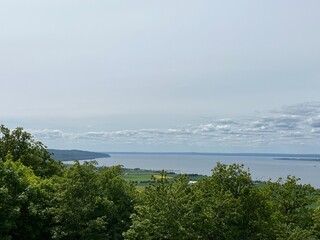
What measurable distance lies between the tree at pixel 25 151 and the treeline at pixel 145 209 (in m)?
14.3

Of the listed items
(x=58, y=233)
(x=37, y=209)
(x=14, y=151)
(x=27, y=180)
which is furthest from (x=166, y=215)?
(x=14, y=151)

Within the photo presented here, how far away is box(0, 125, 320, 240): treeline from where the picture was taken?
72.2 ft

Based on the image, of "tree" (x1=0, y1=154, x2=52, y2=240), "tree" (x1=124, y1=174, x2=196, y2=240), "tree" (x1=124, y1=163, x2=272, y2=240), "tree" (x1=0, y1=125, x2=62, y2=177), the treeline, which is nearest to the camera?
"tree" (x1=124, y1=174, x2=196, y2=240)

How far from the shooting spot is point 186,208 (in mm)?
22000

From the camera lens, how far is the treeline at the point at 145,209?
22.0 m

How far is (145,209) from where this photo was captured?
2278 centimetres

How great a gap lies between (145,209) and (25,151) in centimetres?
2497

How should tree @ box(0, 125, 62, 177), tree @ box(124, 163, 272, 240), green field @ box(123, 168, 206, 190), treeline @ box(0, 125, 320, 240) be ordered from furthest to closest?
tree @ box(0, 125, 62, 177)
green field @ box(123, 168, 206, 190)
treeline @ box(0, 125, 320, 240)
tree @ box(124, 163, 272, 240)

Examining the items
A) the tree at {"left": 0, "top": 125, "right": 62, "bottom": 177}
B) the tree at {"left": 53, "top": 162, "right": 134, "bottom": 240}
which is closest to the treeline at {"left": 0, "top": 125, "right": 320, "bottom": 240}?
the tree at {"left": 53, "top": 162, "right": 134, "bottom": 240}

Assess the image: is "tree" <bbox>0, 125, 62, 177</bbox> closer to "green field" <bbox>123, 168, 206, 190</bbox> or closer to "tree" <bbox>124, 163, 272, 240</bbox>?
"green field" <bbox>123, 168, 206, 190</bbox>

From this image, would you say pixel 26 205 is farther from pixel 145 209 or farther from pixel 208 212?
pixel 208 212

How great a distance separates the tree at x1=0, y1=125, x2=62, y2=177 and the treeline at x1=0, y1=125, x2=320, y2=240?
14311 millimetres

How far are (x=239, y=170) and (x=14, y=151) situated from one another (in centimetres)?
2822

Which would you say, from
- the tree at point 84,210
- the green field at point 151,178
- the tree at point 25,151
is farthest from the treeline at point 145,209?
the tree at point 25,151
